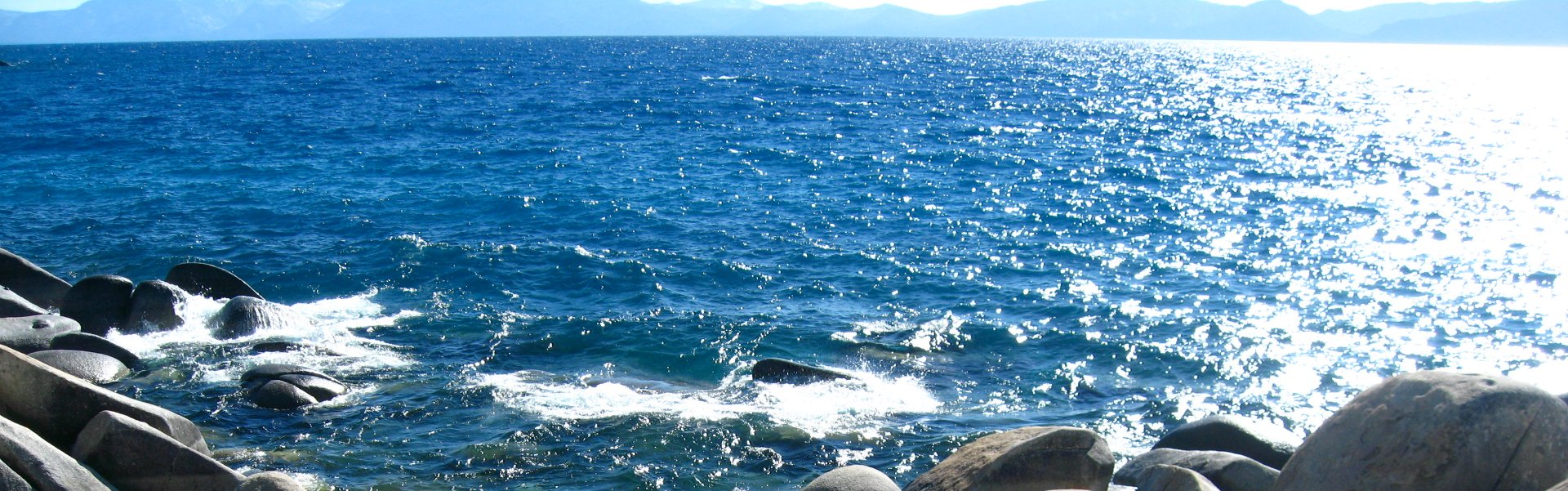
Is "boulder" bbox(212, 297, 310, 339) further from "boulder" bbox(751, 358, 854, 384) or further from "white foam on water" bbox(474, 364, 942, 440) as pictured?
"boulder" bbox(751, 358, 854, 384)

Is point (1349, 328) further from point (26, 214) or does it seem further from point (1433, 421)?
point (26, 214)

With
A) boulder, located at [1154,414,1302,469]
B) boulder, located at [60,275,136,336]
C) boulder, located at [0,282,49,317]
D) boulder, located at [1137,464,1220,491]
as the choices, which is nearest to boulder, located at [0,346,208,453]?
boulder, located at [0,282,49,317]

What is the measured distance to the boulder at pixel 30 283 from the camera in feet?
78.9

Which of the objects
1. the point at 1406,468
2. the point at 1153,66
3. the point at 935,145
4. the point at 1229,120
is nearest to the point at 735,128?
the point at 935,145

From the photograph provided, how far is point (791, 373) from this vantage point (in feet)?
66.2

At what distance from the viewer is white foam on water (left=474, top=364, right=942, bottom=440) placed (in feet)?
59.7

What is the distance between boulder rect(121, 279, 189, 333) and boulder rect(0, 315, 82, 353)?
1.61m

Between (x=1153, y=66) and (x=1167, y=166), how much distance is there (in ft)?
322

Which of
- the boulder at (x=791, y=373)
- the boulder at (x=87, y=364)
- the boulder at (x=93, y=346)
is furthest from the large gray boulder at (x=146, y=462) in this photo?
the boulder at (x=791, y=373)

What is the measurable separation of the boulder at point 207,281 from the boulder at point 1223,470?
20243 millimetres

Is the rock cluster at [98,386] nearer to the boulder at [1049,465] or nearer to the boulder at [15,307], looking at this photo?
the boulder at [15,307]

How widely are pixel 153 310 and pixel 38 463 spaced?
12.7 meters

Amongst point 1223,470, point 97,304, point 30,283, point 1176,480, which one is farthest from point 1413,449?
point 30,283

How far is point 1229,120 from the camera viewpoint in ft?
215
